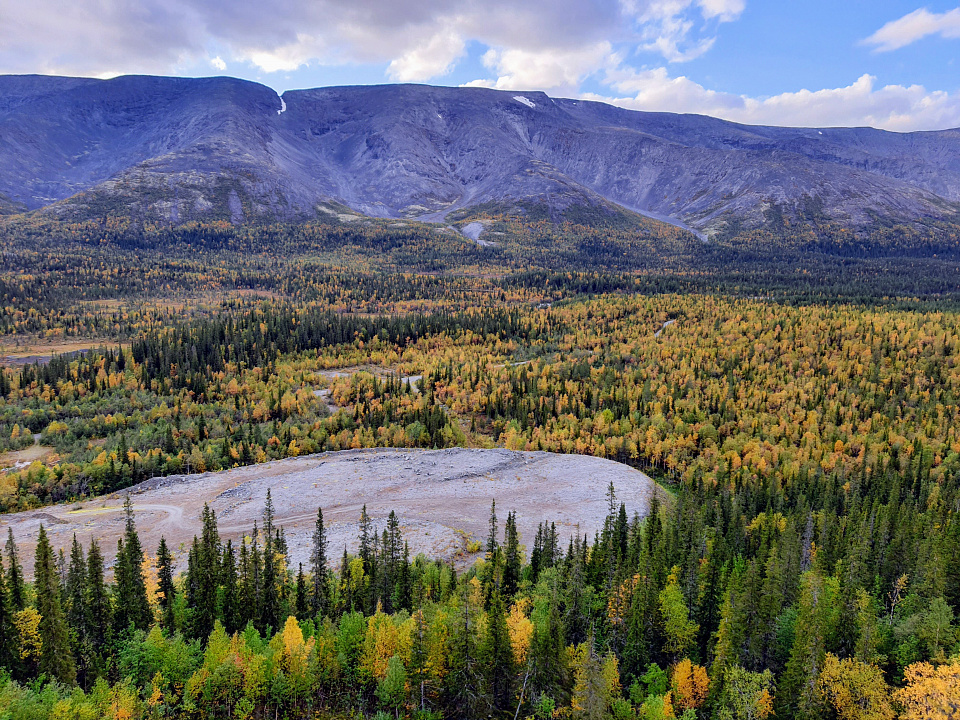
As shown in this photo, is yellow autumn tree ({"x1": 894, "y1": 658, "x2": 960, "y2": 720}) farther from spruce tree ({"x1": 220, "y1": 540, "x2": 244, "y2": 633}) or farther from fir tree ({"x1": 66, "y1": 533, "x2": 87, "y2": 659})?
fir tree ({"x1": 66, "y1": 533, "x2": 87, "y2": 659})

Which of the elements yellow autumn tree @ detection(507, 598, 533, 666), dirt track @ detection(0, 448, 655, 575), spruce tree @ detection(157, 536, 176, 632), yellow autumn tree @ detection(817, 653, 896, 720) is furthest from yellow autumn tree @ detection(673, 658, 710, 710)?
spruce tree @ detection(157, 536, 176, 632)

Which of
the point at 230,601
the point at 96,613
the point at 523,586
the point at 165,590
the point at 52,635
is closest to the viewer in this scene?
the point at 52,635

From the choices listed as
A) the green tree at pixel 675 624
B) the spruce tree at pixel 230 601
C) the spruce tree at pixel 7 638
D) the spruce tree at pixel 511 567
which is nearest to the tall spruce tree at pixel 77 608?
the spruce tree at pixel 7 638

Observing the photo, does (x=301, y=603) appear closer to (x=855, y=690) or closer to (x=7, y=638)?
(x=7, y=638)

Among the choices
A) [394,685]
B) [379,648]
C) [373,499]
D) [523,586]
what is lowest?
[373,499]

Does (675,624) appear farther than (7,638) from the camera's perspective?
Yes

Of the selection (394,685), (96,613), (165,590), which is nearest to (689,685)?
(394,685)
